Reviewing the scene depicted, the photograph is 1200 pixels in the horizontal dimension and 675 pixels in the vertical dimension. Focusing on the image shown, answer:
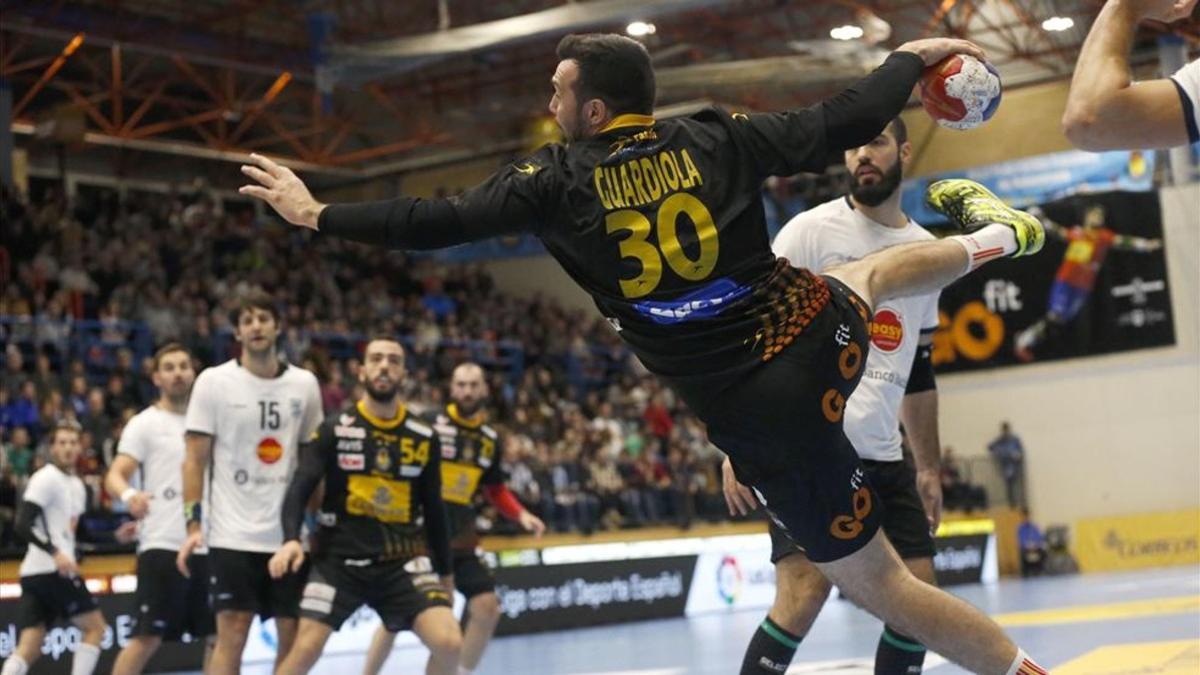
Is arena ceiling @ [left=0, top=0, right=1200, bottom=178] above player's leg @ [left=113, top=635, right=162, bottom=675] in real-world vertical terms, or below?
above

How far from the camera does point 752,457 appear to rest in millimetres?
4531

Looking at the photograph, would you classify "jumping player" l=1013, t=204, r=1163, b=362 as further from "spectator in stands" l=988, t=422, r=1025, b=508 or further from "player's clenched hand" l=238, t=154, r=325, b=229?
"player's clenched hand" l=238, t=154, r=325, b=229

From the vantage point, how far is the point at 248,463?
26.6 feet

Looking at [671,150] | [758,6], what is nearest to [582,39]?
[671,150]

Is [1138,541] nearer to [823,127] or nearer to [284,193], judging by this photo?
[823,127]

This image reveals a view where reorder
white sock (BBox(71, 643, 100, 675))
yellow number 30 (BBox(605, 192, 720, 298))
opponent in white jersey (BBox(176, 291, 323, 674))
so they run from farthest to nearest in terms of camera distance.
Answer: white sock (BBox(71, 643, 100, 675))
opponent in white jersey (BBox(176, 291, 323, 674))
yellow number 30 (BBox(605, 192, 720, 298))

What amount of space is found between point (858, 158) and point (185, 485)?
4015 mm

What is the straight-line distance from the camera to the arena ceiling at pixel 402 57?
2416 centimetres

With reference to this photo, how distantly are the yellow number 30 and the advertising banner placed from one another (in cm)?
2509

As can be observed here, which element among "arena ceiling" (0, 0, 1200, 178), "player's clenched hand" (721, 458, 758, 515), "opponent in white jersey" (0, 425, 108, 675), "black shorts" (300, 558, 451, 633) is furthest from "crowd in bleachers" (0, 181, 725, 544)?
"player's clenched hand" (721, 458, 758, 515)

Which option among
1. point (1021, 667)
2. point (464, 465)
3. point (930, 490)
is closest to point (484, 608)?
point (464, 465)

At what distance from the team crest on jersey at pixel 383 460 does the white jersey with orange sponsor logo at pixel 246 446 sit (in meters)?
0.44

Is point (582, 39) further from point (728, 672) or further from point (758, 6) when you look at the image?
point (758, 6)

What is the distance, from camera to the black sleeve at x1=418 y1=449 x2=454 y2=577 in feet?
26.7
